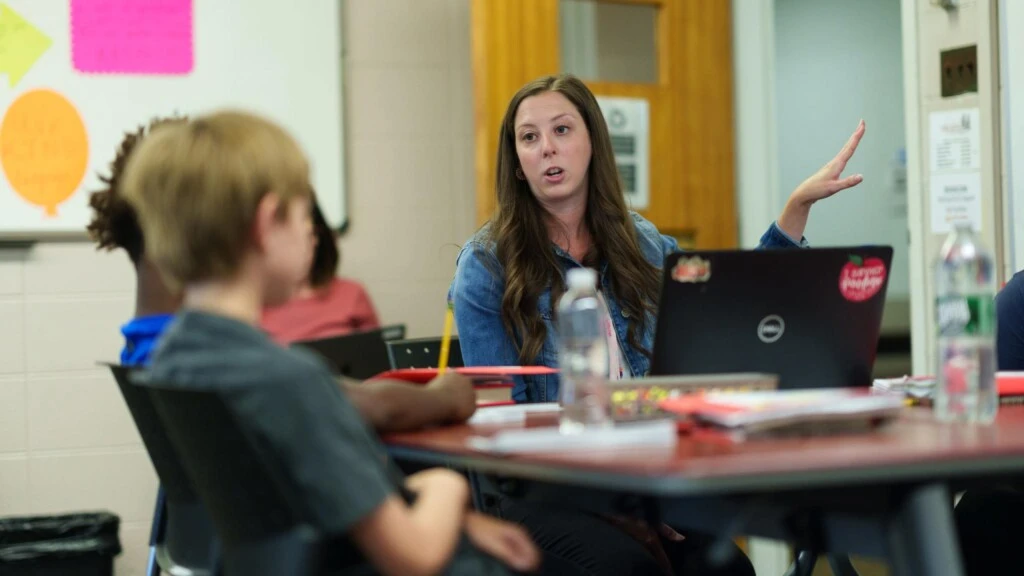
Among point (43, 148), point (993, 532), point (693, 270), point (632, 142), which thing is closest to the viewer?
point (693, 270)

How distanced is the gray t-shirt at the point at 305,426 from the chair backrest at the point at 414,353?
1.18 meters

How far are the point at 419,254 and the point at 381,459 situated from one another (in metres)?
2.62

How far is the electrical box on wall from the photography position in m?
3.13

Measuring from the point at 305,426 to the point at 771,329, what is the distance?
708 millimetres

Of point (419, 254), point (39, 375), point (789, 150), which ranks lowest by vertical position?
point (39, 375)

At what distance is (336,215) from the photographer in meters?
3.68

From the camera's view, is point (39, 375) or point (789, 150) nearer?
point (39, 375)

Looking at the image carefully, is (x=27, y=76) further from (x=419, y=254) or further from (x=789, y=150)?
(x=789, y=150)

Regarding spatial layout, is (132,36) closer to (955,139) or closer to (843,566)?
(955,139)

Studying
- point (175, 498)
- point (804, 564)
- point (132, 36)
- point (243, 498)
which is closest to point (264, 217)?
point (243, 498)

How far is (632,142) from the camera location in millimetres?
3795

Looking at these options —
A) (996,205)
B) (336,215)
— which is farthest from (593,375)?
(336,215)

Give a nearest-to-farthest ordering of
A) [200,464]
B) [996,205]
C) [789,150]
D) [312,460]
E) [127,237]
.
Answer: [312,460] → [200,464] → [127,237] → [996,205] → [789,150]

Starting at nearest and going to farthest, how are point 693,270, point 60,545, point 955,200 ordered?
point 693,270 < point 60,545 < point 955,200
